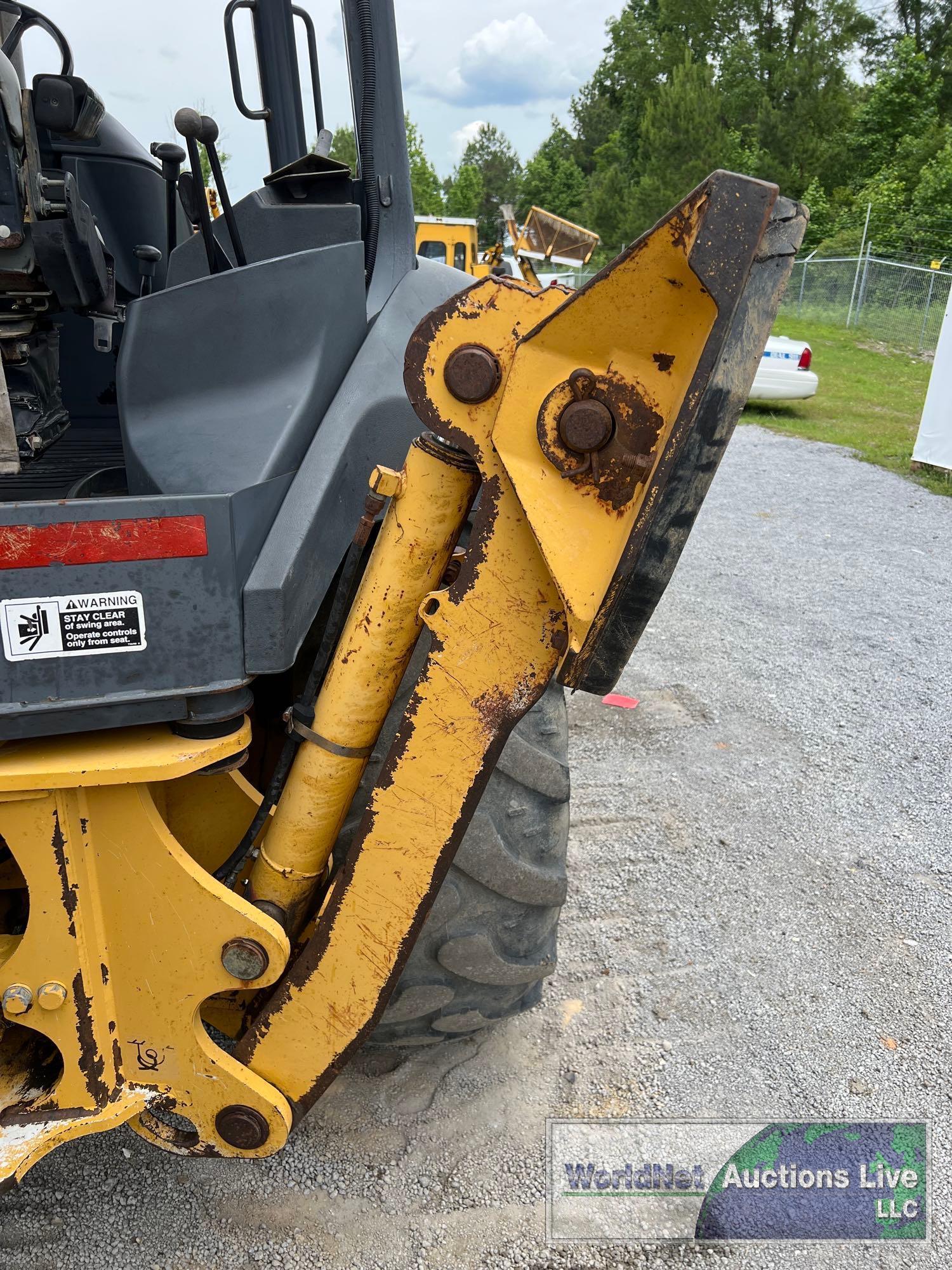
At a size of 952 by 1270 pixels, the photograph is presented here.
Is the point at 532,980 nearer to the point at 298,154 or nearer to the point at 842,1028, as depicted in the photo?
the point at 842,1028

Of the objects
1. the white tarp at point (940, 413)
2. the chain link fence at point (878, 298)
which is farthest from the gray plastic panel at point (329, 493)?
the chain link fence at point (878, 298)

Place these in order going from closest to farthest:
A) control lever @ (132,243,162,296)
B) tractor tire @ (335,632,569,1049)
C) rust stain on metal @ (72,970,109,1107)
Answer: rust stain on metal @ (72,970,109,1107)
tractor tire @ (335,632,569,1049)
control lever @ (132,243,162,296)

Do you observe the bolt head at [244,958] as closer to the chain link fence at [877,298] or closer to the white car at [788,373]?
the white car at [788,373]

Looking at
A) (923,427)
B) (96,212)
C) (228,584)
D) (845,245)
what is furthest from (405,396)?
(845,245)

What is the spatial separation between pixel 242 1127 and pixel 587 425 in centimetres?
134

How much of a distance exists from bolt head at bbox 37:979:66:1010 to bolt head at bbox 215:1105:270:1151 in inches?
14.0

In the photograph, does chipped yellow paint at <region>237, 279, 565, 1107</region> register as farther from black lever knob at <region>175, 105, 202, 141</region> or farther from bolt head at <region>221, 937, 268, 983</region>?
black lever knob at <region>175, 105, 202, 141</region>

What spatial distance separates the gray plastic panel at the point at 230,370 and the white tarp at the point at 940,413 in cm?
805

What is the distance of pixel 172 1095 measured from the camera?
163cm

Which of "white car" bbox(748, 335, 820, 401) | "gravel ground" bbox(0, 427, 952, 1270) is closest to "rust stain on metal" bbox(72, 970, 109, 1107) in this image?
"gravel ground" bbox(0, 427, 952, 1270)

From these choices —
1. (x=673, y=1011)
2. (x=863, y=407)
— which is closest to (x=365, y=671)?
(x=673, y=1011)

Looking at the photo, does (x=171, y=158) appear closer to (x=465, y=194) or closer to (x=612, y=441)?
(x=612, y=441)

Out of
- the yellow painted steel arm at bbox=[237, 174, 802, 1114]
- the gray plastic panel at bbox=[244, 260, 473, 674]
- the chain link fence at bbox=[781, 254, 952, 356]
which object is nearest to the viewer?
the yellow painted steel arm at bbox=[237, 174, 802, 1114]

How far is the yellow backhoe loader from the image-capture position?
1.24 meters
